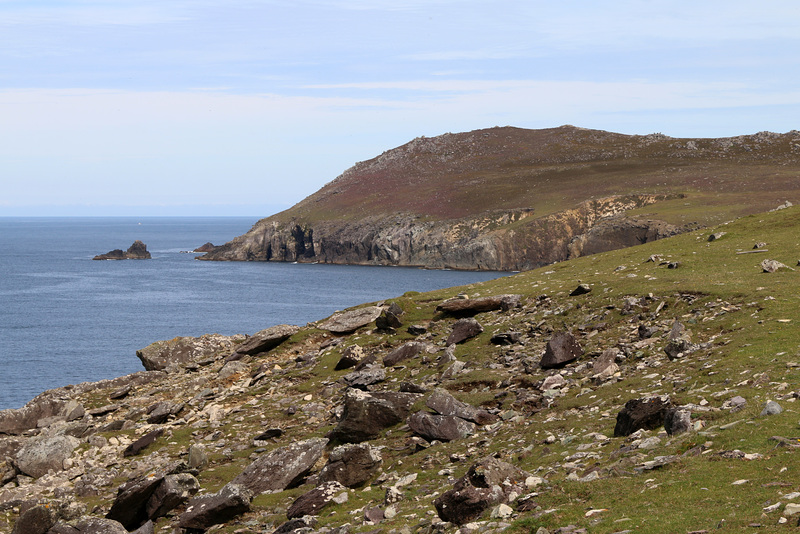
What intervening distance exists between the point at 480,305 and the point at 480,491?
21155 millimetres

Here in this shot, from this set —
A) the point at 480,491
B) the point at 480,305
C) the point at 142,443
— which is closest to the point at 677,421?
the point at 480,491

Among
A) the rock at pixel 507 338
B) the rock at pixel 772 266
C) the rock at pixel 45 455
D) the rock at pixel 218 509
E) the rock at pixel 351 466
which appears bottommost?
the rock at pixel 45 455

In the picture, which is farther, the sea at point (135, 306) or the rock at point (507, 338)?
the sea at point (135, 306)

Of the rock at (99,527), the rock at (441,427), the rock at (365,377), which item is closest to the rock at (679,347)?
the rock at (441,427)

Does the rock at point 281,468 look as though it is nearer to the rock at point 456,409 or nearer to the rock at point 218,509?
the rock at point 218,509

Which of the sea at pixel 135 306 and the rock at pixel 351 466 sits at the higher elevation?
the rock at pixel 351 466

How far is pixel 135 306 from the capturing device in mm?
123688

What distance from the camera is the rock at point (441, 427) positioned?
20625 mm

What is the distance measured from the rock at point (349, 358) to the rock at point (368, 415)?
772cm

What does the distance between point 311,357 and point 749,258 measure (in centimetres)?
2251

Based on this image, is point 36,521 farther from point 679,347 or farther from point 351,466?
point 679,347

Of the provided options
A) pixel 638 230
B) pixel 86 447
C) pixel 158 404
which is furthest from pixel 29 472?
pixel 638 230

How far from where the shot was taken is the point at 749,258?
112 feet

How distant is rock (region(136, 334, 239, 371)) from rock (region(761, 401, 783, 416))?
109 feet
